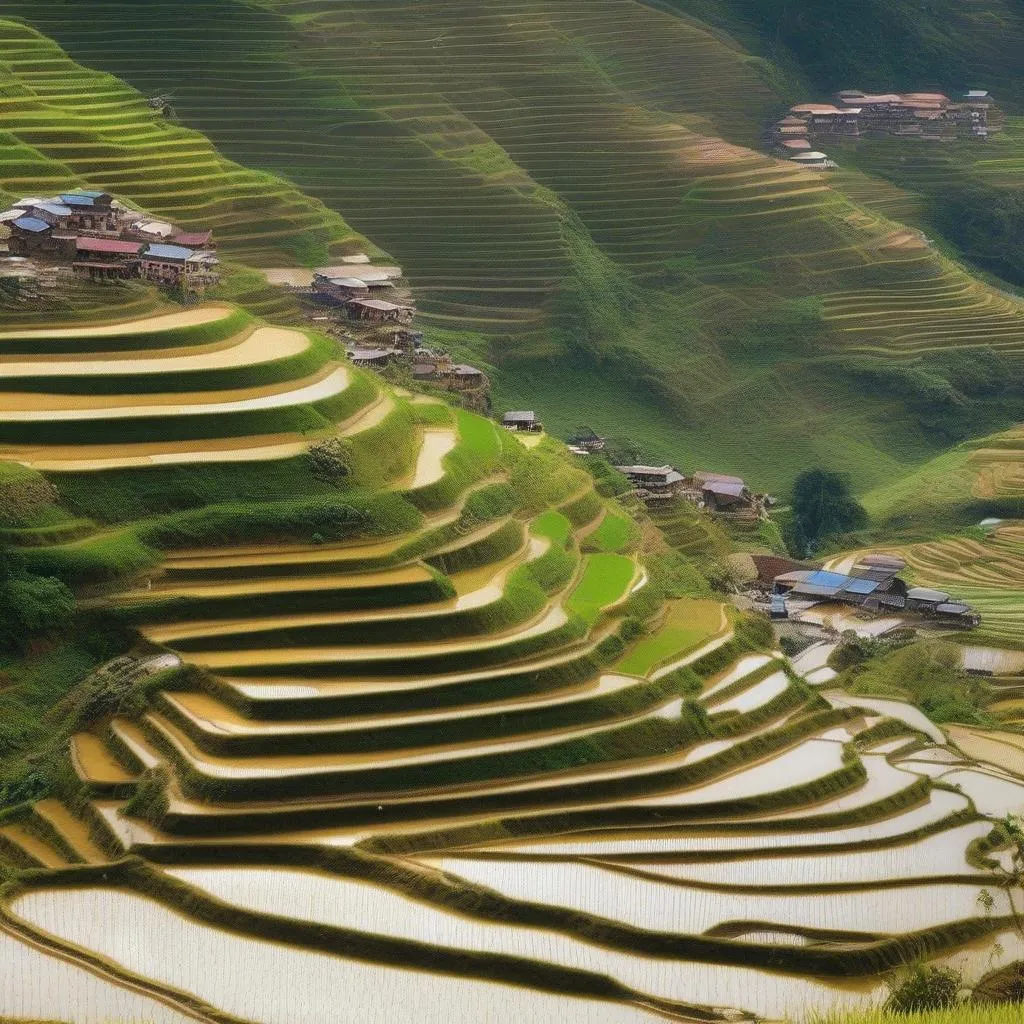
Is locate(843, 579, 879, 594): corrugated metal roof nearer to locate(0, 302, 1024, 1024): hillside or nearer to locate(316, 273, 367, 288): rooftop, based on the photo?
locate(0, 302, 1024, 1024): hillside

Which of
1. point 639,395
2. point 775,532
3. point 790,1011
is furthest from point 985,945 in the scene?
point 639,395

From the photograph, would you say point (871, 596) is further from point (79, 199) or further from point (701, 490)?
point (79, 199)

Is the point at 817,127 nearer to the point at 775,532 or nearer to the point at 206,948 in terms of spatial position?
the point at 775,532

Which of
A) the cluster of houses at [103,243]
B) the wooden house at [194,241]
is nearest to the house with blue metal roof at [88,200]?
the cluster of houses at [103,243]

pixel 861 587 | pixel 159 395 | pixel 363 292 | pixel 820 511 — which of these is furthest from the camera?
pixel 820 511

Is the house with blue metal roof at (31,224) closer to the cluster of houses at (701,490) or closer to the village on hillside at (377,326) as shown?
the village on hillside at (377,326)

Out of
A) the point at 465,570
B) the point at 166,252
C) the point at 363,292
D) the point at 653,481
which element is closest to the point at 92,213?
the point at 166,252

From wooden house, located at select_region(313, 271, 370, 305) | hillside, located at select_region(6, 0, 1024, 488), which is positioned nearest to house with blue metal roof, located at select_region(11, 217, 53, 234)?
wooden house, located at select_region(313, 271, 370, 305)
